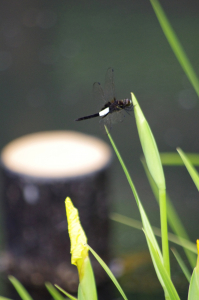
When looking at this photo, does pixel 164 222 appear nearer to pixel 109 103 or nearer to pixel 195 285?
pixel 195 285

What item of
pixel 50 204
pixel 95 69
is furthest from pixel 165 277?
pixel 95 69

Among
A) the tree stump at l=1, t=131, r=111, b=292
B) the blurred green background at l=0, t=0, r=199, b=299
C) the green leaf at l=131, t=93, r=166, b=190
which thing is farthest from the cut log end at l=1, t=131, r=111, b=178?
the green leaf at l=131, t=93, r=166, b=190

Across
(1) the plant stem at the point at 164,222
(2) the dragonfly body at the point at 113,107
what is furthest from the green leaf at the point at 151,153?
(2) the dragonfly body at the point at 113,107

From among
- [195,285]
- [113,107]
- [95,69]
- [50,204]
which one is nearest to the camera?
[195,285]

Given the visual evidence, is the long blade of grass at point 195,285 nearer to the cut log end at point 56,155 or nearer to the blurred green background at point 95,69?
the cut log end at point 56,155

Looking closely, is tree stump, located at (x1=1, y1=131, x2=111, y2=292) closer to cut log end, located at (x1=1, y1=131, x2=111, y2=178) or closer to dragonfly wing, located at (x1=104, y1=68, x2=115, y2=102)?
cut log end, located at (x1=1, y1=131, x2=111, y2=178)

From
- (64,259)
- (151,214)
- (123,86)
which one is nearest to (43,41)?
(123,86)
